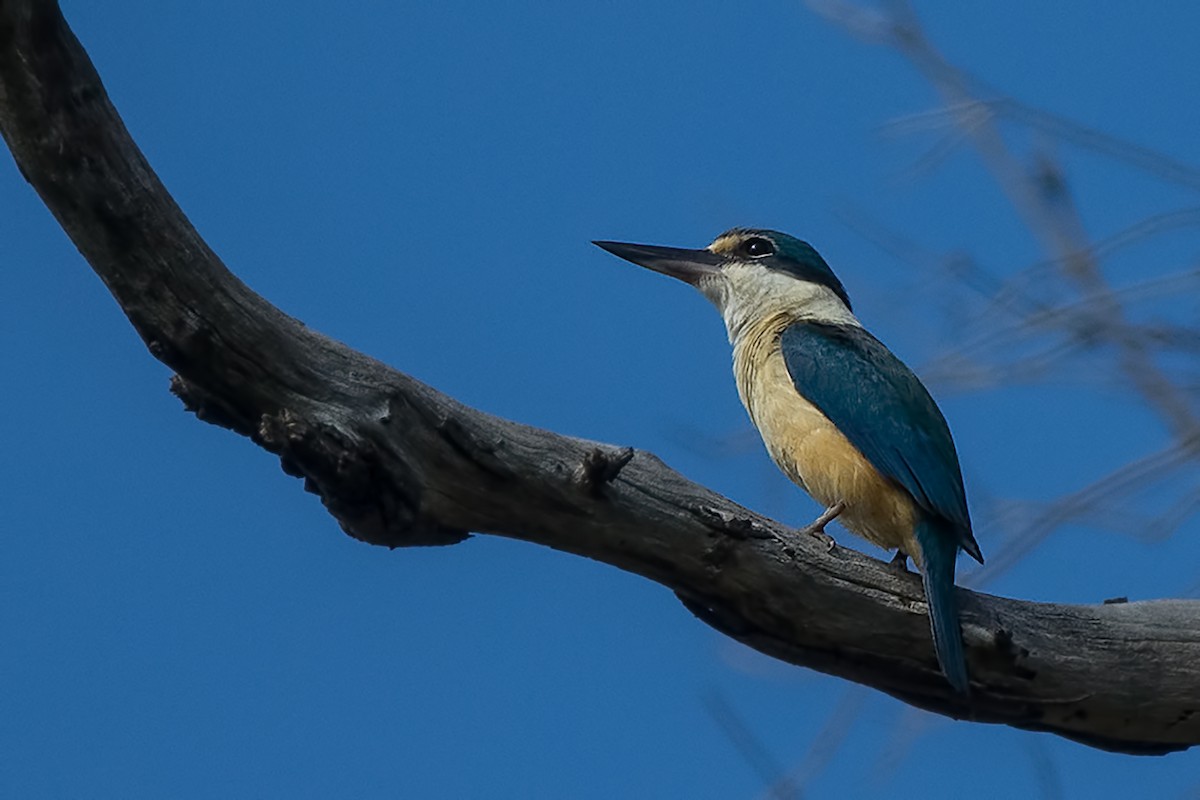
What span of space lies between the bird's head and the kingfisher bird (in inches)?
7.2

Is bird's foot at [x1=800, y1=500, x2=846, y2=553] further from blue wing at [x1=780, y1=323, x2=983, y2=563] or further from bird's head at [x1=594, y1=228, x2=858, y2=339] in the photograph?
bird's head at [x1=594, y1=228, x2=858, y2=339]

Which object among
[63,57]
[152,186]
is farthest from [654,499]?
[63,57]

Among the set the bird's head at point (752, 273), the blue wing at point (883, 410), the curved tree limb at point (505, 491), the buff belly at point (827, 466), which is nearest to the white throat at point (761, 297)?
the bird's head at point (752, 273)

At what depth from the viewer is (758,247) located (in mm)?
6375

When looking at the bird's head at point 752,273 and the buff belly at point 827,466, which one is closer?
the buff belly at point 827,466

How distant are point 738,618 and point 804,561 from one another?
22cm

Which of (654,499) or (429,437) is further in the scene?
(654,499)

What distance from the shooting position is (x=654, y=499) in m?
3.84

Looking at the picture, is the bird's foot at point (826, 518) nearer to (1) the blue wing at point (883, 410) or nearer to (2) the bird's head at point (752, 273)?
(1) the blue wing at point (883, 410)

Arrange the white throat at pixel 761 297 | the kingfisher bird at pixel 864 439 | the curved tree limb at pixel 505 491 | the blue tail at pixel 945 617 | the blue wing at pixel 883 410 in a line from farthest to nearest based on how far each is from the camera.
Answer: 1. the white throat at pixel 761 297
2. the blue wing at pixel 883 410
3. the kingfisher bird at pixel 864 439
4. the blue tail at pixel 945 617
5. the curved tree limb at pixel 505 491

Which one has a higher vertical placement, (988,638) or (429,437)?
(988,638)

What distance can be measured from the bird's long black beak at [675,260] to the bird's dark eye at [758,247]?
4.7 inches

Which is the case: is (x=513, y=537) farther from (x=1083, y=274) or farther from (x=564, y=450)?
(x=1083, y=274)

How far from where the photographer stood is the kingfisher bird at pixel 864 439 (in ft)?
14.9
